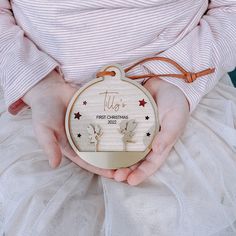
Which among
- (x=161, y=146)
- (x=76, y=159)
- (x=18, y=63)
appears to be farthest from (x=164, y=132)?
(x=18, y=63)

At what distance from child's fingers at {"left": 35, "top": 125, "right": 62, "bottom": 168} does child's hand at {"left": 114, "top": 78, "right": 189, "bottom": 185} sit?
10 cm

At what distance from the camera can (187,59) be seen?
2.63ft

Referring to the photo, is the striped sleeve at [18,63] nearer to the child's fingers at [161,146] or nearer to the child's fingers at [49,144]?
the child's fingers at [49,144]

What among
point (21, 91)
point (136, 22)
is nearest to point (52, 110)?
point (21, 91)

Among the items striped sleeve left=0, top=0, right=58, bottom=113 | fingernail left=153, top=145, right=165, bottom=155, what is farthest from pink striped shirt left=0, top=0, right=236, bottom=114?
fingernail left=153, top=145, right=165, bottom=155

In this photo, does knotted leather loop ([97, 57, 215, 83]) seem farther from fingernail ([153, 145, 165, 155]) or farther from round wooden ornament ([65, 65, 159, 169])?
fingernail ([153, 145, 165, 155])

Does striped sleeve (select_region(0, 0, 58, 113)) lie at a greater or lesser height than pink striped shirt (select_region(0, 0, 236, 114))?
lesser

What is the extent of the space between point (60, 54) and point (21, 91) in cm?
10

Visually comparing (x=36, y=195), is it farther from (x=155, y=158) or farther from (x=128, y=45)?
(x=128, y=45)

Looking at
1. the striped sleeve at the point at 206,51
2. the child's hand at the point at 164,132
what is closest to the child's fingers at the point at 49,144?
the child's hand at the point at 164,132

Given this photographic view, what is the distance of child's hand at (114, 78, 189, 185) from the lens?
2.33 feet

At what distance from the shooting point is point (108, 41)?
2.64 ft

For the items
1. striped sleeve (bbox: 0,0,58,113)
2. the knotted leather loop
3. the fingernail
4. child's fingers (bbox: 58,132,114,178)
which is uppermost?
the knotted leather loop

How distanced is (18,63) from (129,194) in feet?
0.99
